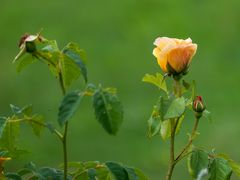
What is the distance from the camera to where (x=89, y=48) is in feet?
18.8

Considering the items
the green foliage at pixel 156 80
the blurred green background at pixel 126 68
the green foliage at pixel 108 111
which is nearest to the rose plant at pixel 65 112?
the green foliage at pixel 108 111

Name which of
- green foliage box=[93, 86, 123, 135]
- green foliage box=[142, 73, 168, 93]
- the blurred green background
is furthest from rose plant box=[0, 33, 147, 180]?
the blurred green background

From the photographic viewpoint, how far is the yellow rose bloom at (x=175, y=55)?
1561 mm

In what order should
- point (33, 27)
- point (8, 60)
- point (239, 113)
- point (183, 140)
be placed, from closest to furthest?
A: 1. point (183, 140)
2. point (239, 113)
3. point (8, 60)
4. point (33, 27)

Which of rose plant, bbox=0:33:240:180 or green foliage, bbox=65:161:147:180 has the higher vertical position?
rose plant, bbox=0:33:240:180

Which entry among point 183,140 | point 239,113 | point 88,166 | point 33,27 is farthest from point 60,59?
point 33,27

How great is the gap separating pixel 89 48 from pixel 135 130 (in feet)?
3.47

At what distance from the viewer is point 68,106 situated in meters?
1.40

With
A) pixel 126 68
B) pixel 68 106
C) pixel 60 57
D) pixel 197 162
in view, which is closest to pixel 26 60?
pixel 60 57

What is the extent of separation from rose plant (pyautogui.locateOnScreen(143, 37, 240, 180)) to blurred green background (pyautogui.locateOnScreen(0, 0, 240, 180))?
8.43 feet

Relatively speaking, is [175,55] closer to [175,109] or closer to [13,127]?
[175,109]

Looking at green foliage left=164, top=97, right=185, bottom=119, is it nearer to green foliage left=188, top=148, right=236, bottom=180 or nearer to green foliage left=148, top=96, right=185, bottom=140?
green foliage left=148, top=96, right=185, bottom=140

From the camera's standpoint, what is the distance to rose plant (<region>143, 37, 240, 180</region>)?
1468 mm

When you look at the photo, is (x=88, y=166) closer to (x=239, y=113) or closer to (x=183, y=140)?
(x=183, y=140)
